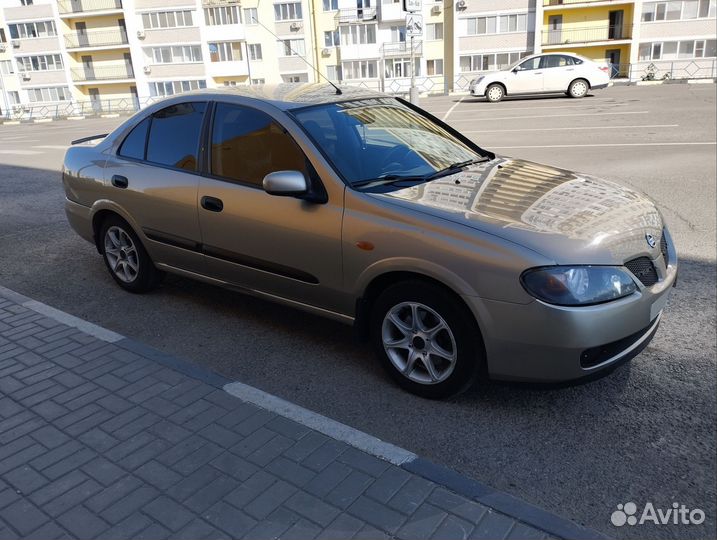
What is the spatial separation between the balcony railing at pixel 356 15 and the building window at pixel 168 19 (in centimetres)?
1405

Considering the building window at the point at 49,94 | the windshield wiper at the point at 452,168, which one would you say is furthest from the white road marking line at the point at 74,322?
the building window at the point at 49,94

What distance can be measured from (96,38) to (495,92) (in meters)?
48.4

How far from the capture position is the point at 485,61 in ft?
163

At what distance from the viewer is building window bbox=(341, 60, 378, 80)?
2140 inches

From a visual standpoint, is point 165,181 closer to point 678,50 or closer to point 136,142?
point 136,142

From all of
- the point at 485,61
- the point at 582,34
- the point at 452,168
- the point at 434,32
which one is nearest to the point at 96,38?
the point at 434,32

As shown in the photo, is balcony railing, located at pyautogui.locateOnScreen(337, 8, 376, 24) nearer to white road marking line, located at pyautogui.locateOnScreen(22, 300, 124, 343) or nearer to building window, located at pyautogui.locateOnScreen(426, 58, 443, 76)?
building window, located at pyautogui.locateOnScreen(426, 58, 443, 76)

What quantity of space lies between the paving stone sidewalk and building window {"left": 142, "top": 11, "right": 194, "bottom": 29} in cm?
5919

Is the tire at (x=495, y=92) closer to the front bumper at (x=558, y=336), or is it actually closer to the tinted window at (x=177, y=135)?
the tinted window at (x=177, y=135)

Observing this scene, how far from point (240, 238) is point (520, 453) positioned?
7.57 feet

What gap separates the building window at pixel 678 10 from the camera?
46125 mm

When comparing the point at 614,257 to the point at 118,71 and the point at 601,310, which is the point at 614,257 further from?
the point at 118,71

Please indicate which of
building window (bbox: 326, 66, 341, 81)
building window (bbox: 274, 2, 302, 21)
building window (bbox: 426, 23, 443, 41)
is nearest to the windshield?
building window (bbox: 426, 23, 443, 41)

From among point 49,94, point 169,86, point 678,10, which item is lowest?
point 49,94
